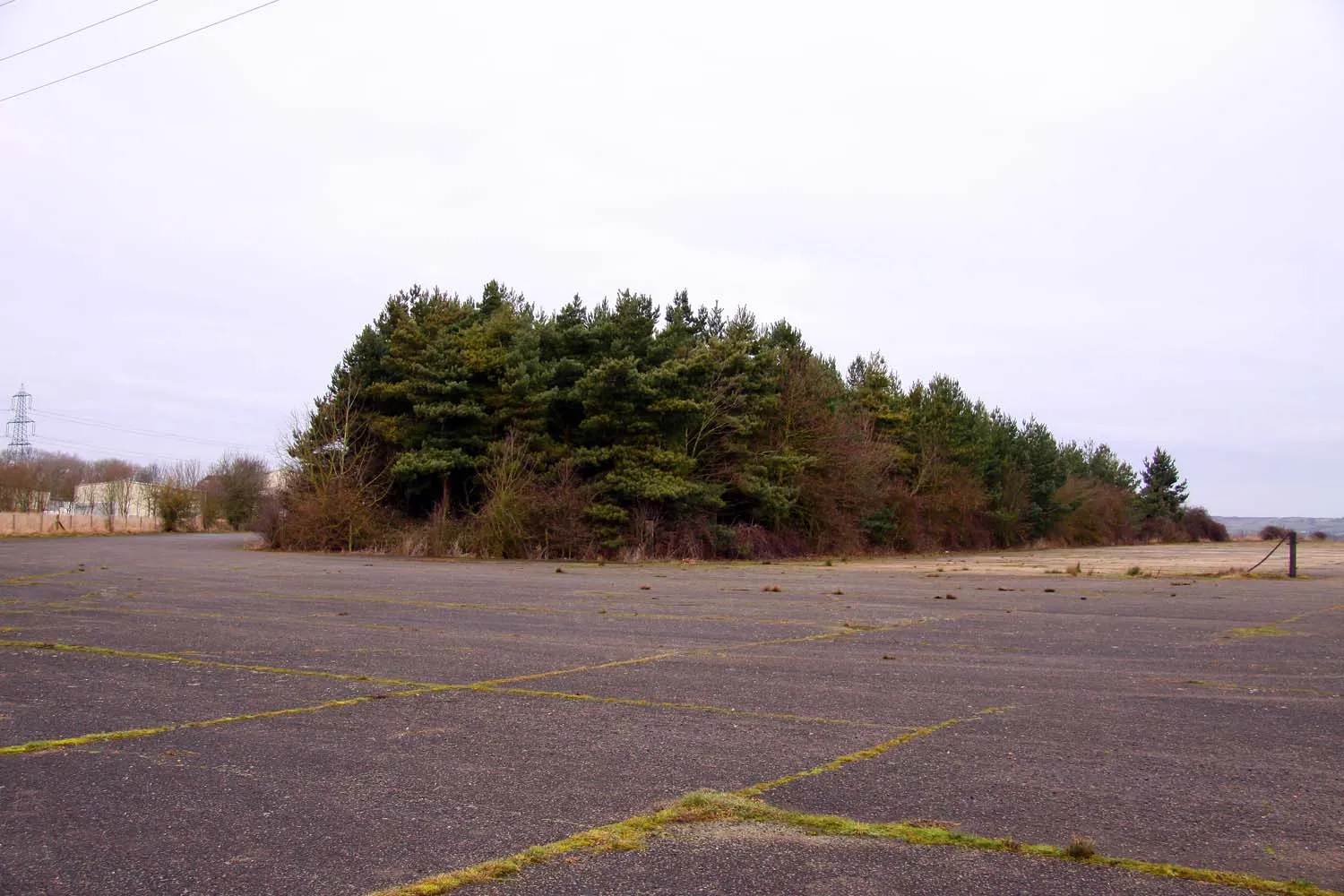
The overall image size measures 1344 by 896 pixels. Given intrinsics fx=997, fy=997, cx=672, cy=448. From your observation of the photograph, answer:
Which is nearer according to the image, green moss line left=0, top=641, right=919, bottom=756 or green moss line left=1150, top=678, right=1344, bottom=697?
green moss line left=0, top=641, right=919, bottom=756

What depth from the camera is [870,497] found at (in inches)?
1849

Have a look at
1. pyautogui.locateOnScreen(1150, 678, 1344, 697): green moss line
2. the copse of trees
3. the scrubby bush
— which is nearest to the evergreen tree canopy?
the scrubby bush

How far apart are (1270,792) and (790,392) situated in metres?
37.9

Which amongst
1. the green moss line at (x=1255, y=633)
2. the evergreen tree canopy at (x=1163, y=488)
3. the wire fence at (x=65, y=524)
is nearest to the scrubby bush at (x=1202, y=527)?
the evergreen tree canopy at (x=1163, y=488)

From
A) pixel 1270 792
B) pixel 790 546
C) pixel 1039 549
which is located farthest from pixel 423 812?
pixel 1039 549

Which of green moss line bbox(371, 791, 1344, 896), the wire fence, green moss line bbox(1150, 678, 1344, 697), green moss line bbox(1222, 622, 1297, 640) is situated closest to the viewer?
A: green moss line bbox(371, 791, 1344, 896)

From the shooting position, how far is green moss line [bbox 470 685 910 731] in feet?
23.2

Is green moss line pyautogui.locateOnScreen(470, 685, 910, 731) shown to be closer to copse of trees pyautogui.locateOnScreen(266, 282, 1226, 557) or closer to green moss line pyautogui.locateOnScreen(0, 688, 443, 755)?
green moss line pyautogui.locateOnScreen(0, 688, 443, 755)

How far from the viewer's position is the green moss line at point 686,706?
706 cm

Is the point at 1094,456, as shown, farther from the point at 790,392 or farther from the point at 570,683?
→ the point at 570,683

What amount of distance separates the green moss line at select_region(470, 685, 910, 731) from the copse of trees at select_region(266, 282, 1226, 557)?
26.3 metres

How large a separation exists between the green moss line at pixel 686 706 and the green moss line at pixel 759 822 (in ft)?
6.57

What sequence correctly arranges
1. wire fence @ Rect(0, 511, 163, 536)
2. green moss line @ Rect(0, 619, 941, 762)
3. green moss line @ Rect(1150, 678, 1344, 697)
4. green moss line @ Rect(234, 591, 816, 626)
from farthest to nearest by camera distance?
wire fence @ Rect(0, 511, 163, 536)
green moss line @ Rect(234, 591, 816, 626)
green moss line @ Rect(1150, 678, 1344, 697)
green moss line @ Rect(0, 619, 941, 762)

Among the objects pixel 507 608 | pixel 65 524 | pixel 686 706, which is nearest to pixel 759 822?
pixel 686 706
